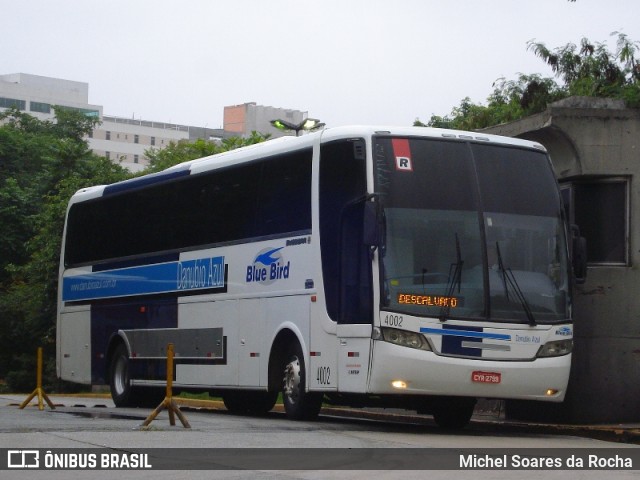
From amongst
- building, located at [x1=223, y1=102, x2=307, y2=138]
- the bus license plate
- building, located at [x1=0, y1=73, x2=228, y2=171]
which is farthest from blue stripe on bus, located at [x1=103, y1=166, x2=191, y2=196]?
building, located at [x1=0, y1=73, x2=228, y2=171]

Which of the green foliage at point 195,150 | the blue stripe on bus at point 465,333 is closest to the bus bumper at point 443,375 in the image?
the blue stripe on bus at point 465,333

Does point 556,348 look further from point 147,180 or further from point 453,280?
point 147,180

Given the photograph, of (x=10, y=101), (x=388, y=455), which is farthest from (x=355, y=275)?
(x=10, y=101)

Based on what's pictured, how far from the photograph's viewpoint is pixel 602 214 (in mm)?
19406

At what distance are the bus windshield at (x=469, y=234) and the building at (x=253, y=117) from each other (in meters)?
135

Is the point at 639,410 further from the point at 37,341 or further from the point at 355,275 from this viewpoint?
the point at 37,341

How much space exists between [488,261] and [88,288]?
10854 mm

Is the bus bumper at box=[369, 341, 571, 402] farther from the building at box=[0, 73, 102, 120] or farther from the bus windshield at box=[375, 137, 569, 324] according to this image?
the building at box=[0, 73, 102, 120]

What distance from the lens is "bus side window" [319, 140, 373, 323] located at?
1622 cm

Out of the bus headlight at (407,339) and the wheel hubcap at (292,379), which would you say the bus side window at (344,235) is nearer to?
the bus headlight at (407,339)

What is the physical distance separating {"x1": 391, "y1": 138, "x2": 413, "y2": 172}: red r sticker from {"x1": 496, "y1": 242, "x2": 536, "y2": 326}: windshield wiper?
1.46 m

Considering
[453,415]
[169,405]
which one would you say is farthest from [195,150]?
[169,405]

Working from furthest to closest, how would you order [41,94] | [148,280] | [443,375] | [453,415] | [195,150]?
[41,94], [195,150], [148,280], [453,415], [443,375]

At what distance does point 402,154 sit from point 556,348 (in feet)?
10.0
